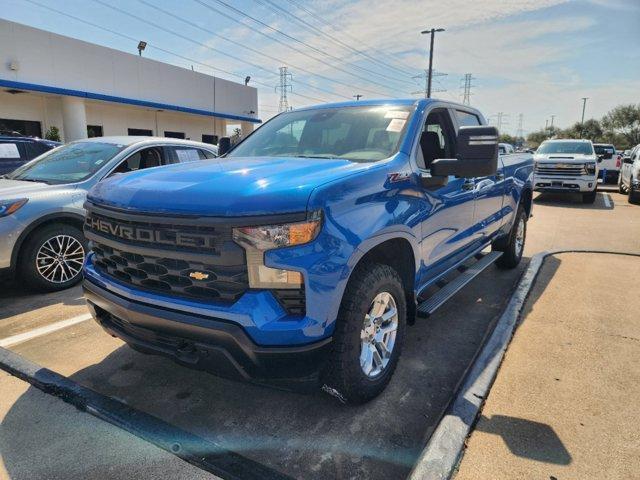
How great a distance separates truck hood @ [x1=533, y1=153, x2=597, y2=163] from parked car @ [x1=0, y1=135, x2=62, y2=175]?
12398 millimetres

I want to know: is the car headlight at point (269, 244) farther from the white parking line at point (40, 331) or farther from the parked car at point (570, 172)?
the parked car at point (570, 172)

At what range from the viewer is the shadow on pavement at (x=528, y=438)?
7.54ft

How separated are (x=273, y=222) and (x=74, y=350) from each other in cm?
240

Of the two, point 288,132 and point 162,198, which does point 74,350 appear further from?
point 288,132

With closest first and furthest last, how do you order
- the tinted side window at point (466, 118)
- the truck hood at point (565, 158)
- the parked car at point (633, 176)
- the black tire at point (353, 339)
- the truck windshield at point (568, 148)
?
1. the black tire at point (353, 339)
2. the tinted side window at point (466, 118)
3. the parked car at point (633, 176)
4. the truck hood at point (565, 158)
5. the truck windshield at point (568, 148)

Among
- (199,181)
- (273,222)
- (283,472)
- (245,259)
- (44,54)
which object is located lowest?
(283,472)

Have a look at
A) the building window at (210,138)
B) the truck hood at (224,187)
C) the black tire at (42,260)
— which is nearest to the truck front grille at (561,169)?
the truck hood at (224,187)

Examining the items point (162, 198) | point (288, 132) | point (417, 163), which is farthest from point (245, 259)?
point (288, 132)

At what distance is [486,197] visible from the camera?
14.6 feet

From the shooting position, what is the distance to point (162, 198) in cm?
237

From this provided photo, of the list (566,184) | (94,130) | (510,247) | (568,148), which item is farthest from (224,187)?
(94,130)

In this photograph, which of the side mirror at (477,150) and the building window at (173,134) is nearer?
the side mirror at (477,150)

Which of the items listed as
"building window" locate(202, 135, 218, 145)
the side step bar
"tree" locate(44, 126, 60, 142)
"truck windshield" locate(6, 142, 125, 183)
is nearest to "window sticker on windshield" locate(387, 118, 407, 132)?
the side step bar

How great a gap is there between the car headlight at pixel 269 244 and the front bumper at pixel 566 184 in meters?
12.0
